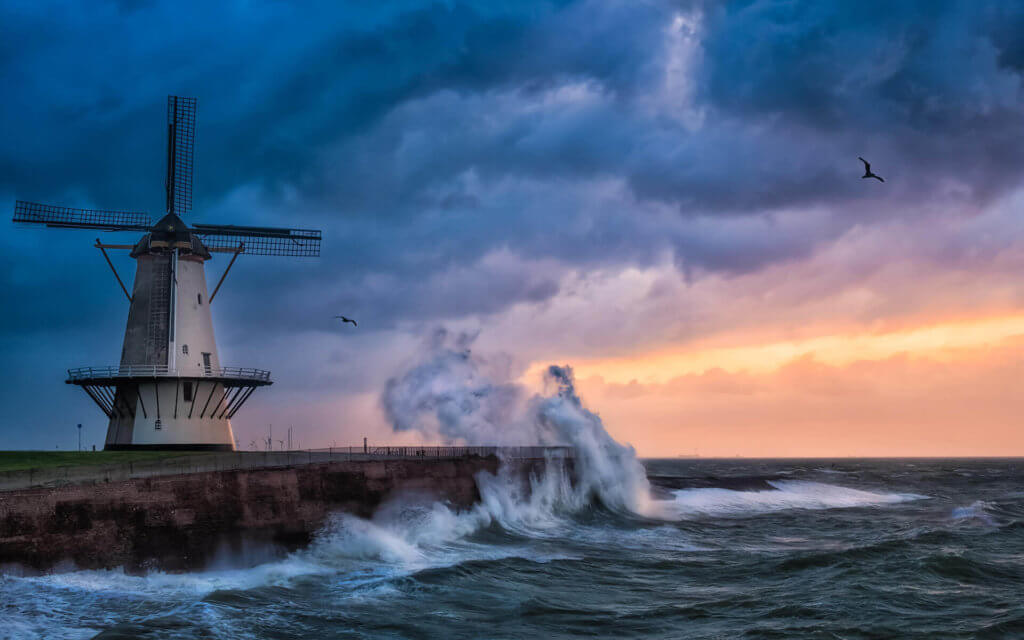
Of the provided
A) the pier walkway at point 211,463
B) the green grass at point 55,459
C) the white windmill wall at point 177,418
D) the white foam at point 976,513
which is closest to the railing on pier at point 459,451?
the pier walkway at point 211,463

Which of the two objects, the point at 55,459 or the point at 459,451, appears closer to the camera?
the point at 55,459

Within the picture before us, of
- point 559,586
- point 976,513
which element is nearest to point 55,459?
point 559,586

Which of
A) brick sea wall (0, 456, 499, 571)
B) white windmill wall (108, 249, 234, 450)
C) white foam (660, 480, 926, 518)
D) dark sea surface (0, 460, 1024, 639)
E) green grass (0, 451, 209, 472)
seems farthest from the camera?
white foam (660, 480, 926, 518)

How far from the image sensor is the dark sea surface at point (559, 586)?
1498cm

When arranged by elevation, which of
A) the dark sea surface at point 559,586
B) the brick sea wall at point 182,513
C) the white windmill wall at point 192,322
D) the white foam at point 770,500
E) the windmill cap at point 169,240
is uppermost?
the windmill cap at point 169,240

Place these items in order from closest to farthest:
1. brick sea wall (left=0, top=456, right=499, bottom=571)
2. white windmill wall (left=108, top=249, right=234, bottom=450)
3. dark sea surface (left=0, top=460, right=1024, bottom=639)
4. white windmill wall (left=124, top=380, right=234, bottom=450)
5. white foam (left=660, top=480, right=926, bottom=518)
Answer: dark sea surface (left=0, top=460, right=1024, bottom=639) < brick sea wall (left=0, top=456, right=499, bottom=571) < white windmill wall (left=124, top=380, right=234, bottom=450) < white windmill wall (left=108, top=249, right=234, bottom=450) < white foam (left=660, top=480, right=926, bottom=518)

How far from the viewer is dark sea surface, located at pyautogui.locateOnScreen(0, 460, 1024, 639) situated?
14977 millimetres

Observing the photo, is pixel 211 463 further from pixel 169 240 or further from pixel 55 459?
pixel 169 240

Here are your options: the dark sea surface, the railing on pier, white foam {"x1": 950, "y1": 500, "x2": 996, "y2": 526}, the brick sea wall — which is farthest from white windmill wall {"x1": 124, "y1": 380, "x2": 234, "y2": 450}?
white foam {"x1": 950, "y1": 500, "x2": 996, "y2": 526}

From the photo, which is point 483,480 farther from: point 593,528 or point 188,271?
point 188,271

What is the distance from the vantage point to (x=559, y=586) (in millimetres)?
19578

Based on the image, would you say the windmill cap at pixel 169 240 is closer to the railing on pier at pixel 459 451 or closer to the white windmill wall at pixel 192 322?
the white windmill wall at pixel 192 322

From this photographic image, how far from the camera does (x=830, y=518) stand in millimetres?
38250

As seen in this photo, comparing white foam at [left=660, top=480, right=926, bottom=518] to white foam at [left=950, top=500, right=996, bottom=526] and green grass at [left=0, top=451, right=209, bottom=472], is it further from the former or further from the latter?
green grass at [left=0, top=451, right=209, bottom=472]
